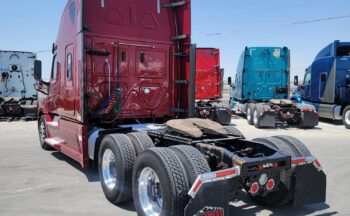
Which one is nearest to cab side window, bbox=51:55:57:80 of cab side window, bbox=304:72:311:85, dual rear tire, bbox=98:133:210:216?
dual rear tire, bbox=98:133:210:216

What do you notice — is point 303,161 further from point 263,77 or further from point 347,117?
point 263,77

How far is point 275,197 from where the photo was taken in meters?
4.46

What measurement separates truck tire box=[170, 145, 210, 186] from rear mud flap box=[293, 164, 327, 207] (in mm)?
1129

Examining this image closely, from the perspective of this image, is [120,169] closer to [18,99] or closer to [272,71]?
[272,71]

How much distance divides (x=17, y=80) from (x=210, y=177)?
58.8 ft

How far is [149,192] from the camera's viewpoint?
13.5ft

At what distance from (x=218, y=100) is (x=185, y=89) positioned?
9.27m

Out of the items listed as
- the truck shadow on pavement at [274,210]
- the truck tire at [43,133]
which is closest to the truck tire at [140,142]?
the truck shadow on pavement at [274,210]

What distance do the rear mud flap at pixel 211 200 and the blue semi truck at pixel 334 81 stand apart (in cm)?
1281

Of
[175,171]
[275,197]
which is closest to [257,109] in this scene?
[275,197]

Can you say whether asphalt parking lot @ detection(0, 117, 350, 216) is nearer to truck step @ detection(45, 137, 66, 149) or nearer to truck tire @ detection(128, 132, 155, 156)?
truck step @ detection(45, 137, 66, 149)

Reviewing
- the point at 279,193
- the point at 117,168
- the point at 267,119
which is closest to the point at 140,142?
the point at 117,168

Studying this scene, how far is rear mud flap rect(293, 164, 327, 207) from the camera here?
157 inches

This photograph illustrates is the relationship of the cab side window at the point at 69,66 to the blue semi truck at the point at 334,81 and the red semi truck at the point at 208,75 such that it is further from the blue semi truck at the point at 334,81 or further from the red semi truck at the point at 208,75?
the blue semi truck at the point at 334,81
